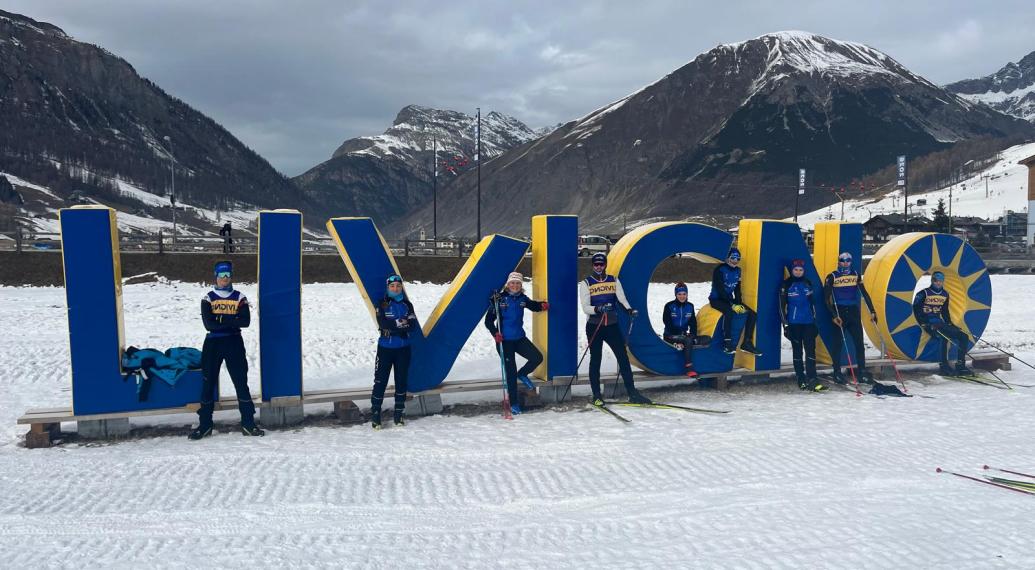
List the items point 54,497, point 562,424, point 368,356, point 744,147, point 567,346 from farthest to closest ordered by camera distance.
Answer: point 744,147 → point 368,356 → point 567,346 → point 562,424 → point 54,497

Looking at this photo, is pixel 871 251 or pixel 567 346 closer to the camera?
pixel 567 346

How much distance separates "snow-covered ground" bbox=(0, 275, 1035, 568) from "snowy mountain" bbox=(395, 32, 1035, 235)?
439 ft

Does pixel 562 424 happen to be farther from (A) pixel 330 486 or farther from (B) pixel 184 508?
(B) pixel 184 508

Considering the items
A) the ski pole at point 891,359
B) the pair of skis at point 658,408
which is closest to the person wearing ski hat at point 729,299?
the pair of skis at point 658,408

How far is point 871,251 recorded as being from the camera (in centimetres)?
3700

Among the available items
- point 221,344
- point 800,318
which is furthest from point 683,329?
point 221,344

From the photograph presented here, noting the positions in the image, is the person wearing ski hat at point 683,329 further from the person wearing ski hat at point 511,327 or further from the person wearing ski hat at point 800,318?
the person wearing ski hat at point 511,327

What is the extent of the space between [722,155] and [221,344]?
17805cm

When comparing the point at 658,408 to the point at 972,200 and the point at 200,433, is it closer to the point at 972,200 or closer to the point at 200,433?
the point at 200,433

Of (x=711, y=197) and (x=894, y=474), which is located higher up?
(x=711, y=197)

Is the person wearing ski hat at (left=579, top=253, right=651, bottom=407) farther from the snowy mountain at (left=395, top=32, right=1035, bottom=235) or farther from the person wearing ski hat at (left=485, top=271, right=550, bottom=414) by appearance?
the snowy mountain at (left=395, top=32, right=1035, bottom=235)

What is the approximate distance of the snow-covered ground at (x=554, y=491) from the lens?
14.9 feet

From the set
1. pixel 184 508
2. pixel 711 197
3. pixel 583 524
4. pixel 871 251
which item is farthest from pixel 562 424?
pixel 711 197

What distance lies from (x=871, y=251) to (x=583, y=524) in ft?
125
